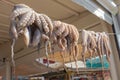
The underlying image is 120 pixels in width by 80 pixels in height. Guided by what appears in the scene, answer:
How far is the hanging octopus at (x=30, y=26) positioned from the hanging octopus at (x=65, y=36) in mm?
114

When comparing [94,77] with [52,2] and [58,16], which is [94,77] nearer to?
[58,16]

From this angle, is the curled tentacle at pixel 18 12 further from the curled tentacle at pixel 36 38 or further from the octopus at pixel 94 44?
the octopus at pixel 94 44

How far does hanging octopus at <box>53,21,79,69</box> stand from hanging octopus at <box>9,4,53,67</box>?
0.11 meters

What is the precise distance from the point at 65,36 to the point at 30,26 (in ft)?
1.02

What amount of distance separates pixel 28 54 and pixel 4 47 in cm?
70

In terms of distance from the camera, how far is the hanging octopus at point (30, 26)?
3.43 feet

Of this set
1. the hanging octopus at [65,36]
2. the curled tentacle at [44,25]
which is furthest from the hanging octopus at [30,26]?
the hanging octopus at [65,36]

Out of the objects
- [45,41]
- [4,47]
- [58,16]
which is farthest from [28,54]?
[45,41]

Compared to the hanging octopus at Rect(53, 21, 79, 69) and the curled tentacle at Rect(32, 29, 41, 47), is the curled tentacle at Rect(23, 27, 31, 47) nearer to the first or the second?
the curled tentacle at Rect(32, 29, 41, 47)

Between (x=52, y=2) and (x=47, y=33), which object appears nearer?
(x=47, y=33)

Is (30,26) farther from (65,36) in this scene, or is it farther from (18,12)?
(65,36)

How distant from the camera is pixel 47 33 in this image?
3.80 ft

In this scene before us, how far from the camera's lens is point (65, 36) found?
4.44 feet

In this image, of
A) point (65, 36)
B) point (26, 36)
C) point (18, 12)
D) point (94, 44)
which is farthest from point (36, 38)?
point (94, 44)
